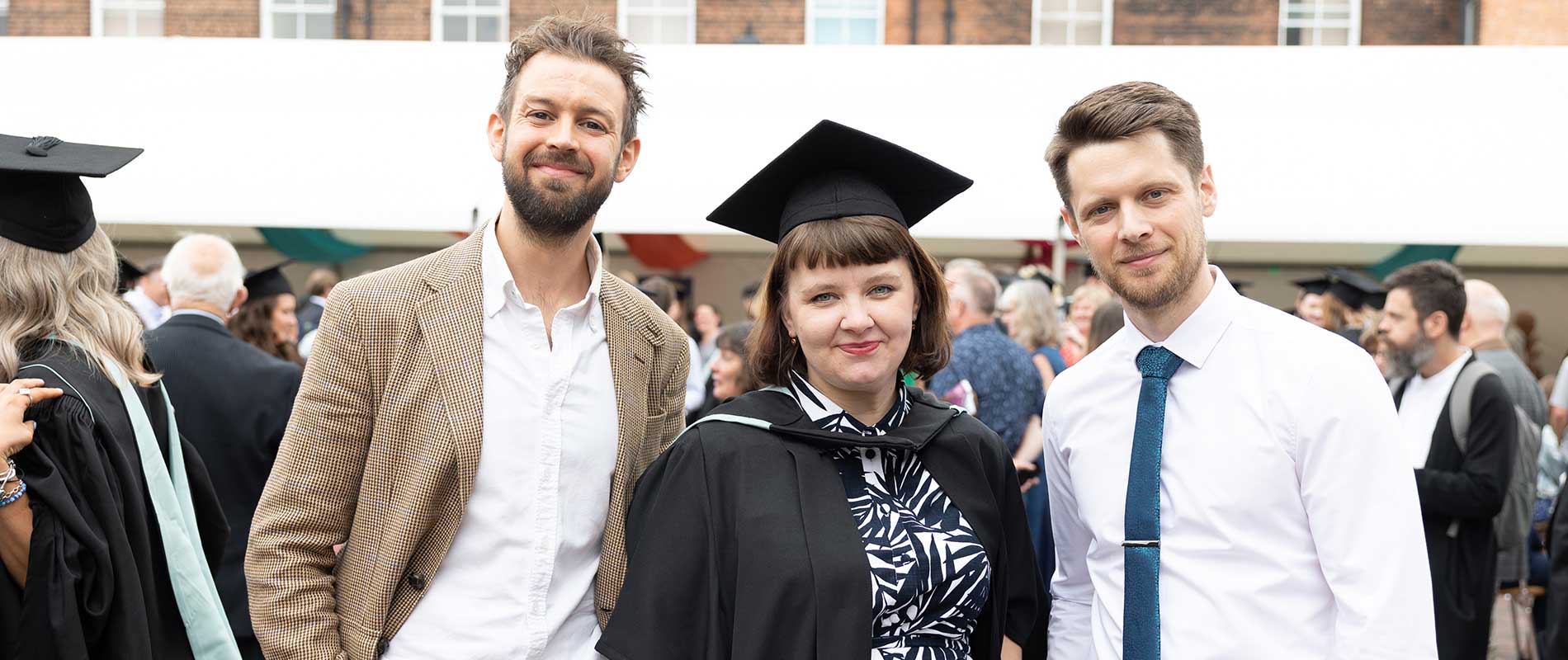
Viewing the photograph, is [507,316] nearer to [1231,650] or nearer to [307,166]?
[1231,650]

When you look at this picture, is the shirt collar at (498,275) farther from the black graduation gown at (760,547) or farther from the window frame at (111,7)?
the window frame at (111,7)

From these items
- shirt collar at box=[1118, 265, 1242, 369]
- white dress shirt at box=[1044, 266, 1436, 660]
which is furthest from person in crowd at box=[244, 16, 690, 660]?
shirt collar at box=[1118, 265, 1242, 369]

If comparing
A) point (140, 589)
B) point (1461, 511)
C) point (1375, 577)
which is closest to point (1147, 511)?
point (1375, 577)

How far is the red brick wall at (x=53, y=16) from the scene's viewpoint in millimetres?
13031

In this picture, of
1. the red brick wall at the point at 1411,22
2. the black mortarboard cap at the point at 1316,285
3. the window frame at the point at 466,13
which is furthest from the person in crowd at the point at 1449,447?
the window frame at the point at 466,13

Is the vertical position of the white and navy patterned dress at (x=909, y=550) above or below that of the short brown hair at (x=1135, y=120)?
below

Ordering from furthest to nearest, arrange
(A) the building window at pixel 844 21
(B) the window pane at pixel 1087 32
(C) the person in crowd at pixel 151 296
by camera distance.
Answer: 1. (B) the window pane at pixel 1087 32
2. (A) the building window at pixel 844 21
3. (C) the person in crowd at pixel 151 296

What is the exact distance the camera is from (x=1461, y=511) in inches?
167

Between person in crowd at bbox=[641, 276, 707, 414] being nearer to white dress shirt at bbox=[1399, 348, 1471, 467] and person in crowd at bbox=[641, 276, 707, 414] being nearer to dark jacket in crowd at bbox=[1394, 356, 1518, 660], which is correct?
white dress shirt at bbox=[1399, 348, 1471, 467]

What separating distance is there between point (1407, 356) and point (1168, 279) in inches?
119

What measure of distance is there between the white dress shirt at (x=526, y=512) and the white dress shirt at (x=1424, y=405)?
336cm

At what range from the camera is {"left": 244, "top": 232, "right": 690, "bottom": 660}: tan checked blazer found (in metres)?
2.14

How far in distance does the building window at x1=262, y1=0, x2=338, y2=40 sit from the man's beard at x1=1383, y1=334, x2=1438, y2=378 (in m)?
11.5

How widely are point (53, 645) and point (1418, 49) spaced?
9.32m
